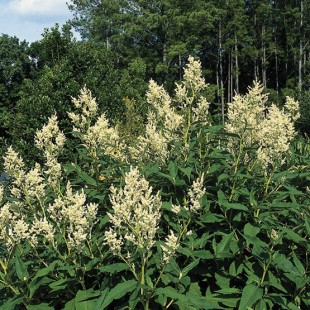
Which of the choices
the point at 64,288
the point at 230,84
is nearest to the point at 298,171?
the point at 64,288

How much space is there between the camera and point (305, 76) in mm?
47875

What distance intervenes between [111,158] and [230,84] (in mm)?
51676

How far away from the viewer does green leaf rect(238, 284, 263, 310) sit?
2842 millimetres

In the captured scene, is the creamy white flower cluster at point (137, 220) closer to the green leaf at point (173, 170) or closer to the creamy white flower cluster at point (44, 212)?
the creamy white flower cluster at point (44, 212)

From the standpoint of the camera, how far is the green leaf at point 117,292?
8.61ft

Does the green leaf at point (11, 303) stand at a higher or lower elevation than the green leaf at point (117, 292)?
lower

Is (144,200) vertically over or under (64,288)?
over

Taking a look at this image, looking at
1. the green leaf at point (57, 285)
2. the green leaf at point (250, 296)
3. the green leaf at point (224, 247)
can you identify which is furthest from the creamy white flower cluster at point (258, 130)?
the green leaf at point (57, 285)

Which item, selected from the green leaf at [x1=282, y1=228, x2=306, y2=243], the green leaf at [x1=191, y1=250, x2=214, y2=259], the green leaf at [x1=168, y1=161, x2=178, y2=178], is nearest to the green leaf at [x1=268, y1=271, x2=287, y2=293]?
the green leaf at [x1=282, y1=228, x2=306, y2=243]

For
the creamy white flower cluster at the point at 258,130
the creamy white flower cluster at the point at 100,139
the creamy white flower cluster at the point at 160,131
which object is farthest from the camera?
the creamy white flower cluster at the point at 100,139

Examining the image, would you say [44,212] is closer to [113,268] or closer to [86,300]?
[86,300]

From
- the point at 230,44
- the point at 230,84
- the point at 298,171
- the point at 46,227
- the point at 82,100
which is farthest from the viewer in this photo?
the point at 230,84

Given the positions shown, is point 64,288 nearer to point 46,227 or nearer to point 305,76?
point 46,227

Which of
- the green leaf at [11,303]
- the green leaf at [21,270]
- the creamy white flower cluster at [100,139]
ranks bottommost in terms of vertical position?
the green leaf at [11,303]
